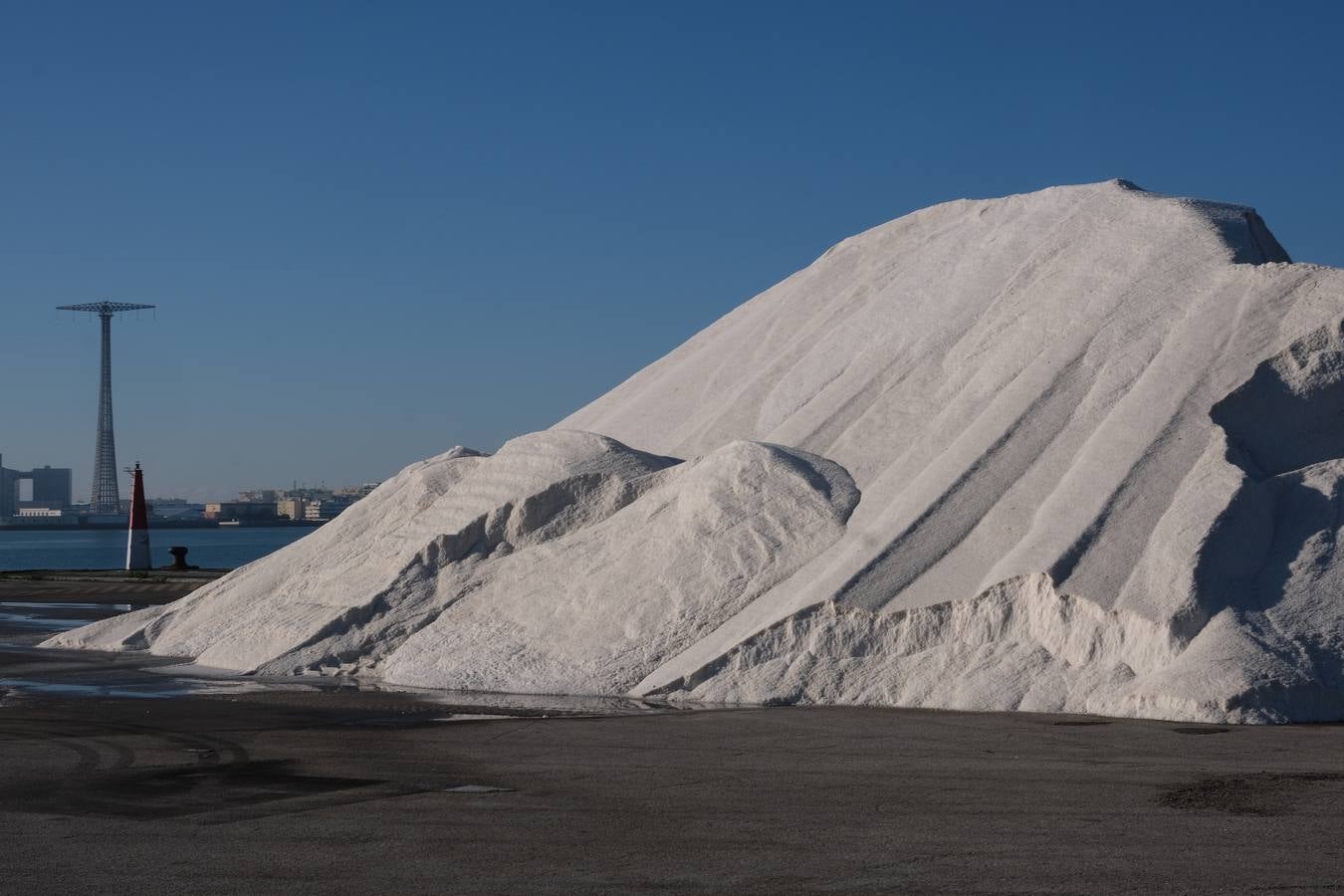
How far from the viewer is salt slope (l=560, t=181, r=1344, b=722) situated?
1692cm

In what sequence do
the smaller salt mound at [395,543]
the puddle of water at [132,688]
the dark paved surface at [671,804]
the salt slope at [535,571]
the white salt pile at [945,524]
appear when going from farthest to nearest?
the smaller salt mound at [395,543] → the salt slope at [535,571] → the puddle of water at [132,688] → the white salt pile at [945,524] → the dark paved surface at [671,804]

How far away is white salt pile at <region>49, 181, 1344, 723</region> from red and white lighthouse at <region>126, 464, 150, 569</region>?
65.9 ft

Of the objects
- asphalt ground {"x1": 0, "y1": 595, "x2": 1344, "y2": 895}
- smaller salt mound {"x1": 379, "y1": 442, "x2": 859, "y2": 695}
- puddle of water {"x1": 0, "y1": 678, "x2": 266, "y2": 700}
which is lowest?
asphalt ground {"x1": 0, "y1": 595, "x2": 1344, "y2": 895}

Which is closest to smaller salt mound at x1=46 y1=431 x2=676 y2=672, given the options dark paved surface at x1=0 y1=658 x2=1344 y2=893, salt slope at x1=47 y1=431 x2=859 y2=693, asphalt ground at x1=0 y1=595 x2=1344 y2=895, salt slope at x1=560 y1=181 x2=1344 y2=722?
salt slope at x1=47 y1=431 x2=859 y2=693

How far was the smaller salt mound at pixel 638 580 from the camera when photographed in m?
19.6

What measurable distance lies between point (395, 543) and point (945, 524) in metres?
8.96

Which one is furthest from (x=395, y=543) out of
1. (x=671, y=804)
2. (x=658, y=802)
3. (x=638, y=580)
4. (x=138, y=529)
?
(x=138, y=529)

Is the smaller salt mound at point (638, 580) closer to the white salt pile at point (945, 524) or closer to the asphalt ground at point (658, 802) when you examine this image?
the white salt pile at point (945, 524)

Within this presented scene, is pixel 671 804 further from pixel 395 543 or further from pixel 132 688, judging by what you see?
pixel 395 543

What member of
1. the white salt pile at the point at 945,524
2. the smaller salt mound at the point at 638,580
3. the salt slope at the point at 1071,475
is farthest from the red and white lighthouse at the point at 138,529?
the smaller salt mound at the point at 638,580

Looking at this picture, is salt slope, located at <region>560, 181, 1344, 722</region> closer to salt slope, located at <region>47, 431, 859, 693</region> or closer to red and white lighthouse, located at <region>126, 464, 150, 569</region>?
salt slope, located at <region>47, 431, 859, 693</region>

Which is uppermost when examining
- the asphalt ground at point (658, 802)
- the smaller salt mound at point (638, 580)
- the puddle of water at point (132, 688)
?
the smaller salt mound at point (638, 580)

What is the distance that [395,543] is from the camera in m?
23.9

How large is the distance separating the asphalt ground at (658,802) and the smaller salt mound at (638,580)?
2.19 meters
